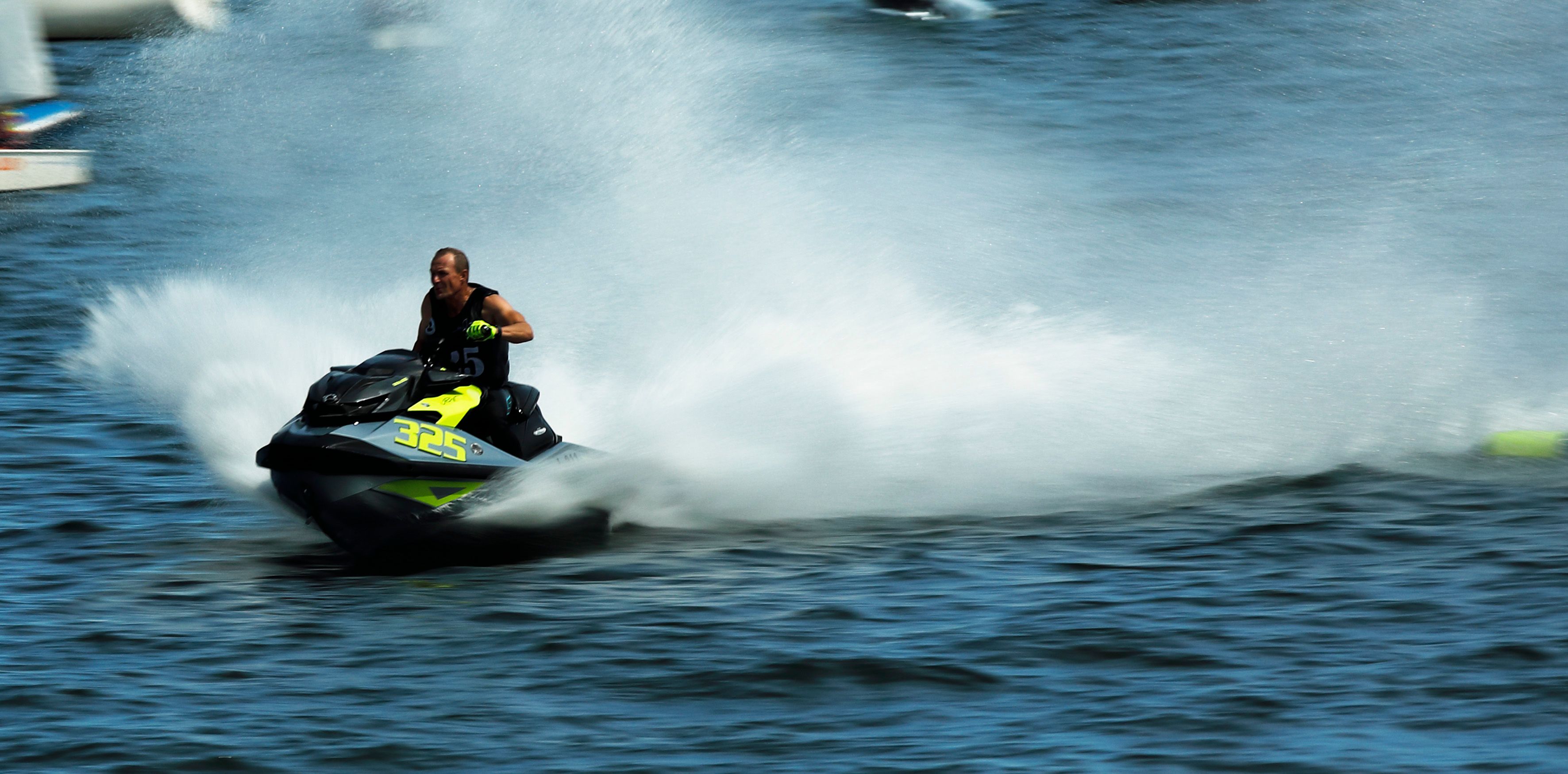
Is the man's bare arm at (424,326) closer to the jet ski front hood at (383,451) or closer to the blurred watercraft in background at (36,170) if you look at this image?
the jet ski front hood at (383,451)

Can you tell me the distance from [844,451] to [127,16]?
3119 cm

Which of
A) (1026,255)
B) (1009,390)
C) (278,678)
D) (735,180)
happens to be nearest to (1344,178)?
(1026,255)

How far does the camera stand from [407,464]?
9.34 m

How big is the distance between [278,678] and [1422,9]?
38.1 meters

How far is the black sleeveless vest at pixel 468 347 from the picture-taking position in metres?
10.1

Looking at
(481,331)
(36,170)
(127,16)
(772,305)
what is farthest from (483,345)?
(127,16)

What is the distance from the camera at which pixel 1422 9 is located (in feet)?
137

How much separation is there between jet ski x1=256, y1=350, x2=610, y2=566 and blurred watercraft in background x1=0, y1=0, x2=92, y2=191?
18035 millimetres

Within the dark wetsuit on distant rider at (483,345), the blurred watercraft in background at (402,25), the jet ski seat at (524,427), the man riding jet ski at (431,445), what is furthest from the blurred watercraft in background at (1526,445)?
the blurred watercraft in background at (402,25)

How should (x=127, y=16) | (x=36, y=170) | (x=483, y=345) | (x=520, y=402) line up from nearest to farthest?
(x=483, y=345), (x=520, y=402), (x=36, y=170), (x=127, y=16)

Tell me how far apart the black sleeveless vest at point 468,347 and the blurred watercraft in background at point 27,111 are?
59.1ft

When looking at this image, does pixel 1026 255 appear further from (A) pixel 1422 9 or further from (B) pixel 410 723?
(A) pixel 1422 9

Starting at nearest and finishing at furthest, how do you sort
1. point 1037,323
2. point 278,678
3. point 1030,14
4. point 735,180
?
point 278,678 < point 1037,323 < point 735,180 < point 1030,14

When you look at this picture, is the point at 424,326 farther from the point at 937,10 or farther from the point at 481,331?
the point at 937,10
